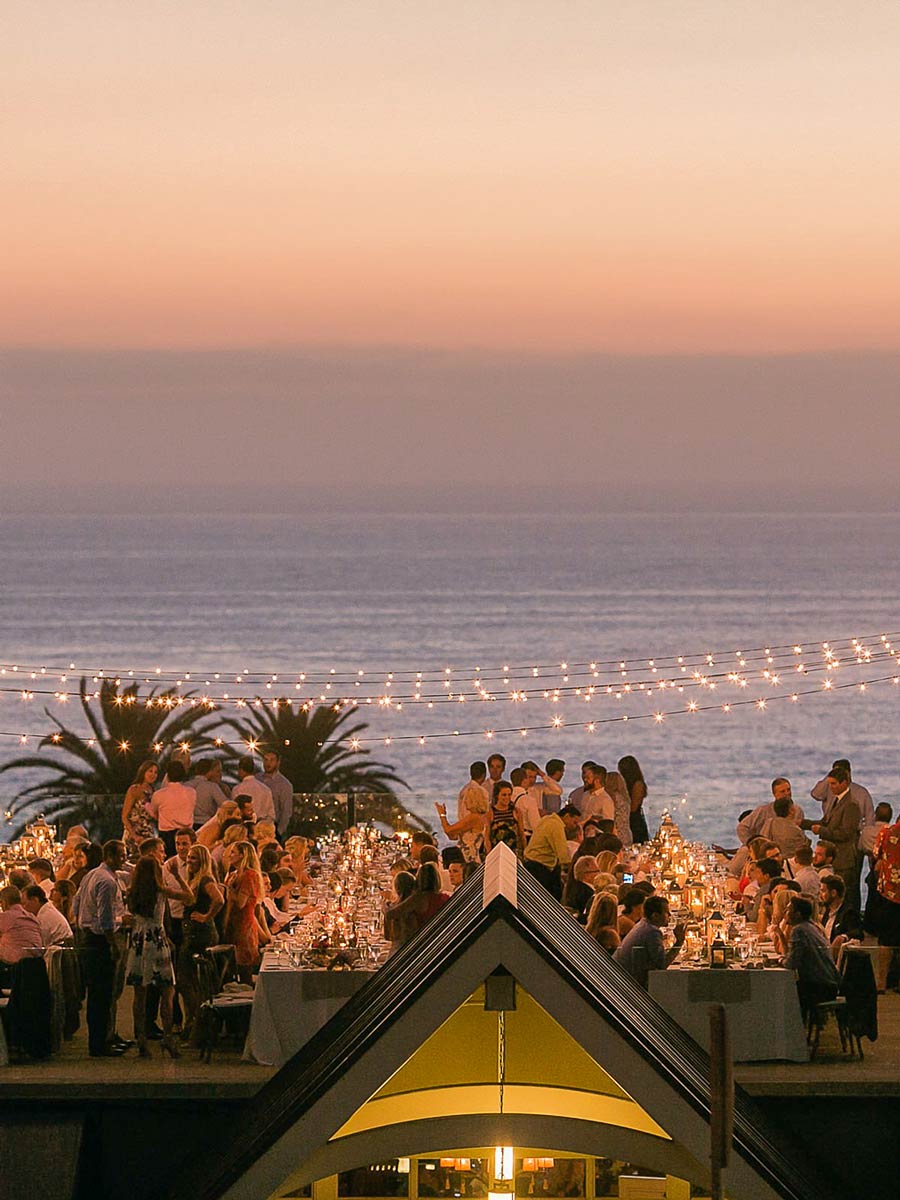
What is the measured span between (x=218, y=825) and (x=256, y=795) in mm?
1098

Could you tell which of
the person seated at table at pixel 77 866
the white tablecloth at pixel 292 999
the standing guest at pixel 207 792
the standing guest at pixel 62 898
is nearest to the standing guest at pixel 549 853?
the standing guest at pixel 207 792

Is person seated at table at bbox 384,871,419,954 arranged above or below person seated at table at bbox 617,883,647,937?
below

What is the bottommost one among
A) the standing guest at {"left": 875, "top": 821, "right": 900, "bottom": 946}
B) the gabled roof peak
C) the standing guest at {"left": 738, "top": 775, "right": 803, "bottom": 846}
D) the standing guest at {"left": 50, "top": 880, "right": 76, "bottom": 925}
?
the gabled roof peak

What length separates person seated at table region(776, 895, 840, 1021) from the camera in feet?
38.9

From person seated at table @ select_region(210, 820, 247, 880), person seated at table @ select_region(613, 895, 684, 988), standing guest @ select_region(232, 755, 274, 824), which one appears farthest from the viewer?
standing guest @ select_region(232, 755, 274, 824)

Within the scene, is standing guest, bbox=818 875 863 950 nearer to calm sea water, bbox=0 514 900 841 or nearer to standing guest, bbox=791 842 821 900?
standing guest, bbox=791 842 821 900

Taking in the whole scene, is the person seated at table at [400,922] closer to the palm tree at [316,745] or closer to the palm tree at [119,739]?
the palm tree at [316,745]

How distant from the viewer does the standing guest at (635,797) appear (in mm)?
17031

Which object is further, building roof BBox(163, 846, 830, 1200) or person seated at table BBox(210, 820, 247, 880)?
person seated at table BBox(210, 820, 247, 880)

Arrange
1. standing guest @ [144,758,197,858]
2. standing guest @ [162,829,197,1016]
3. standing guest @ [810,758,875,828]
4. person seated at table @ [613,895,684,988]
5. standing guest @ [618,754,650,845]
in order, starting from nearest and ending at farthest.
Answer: person seated at table @ [613,895,684,988], standing guest @ [162,829,197,1016], standing guest @ [810,758,875,828], standing guest @ [144,758,197,858], standing guest @ [618,754,650,845]

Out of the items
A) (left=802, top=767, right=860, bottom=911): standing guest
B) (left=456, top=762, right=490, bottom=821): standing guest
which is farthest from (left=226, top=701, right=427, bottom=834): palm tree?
(left=802, top=767, right=860, bottom=911): standing guest

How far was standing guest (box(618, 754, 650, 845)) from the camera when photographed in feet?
55.9

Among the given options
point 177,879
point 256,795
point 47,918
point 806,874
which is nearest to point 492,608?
point 256,795

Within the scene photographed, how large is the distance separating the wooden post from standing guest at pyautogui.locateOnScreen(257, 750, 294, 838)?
12126 mm
